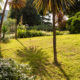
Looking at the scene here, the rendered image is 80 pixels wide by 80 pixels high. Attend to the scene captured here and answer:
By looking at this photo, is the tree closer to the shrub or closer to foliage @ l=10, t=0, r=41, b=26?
foliage @ l=10, t=0, r=41, b=26

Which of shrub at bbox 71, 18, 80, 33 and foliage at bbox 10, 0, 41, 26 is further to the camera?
foliage at bbox 10, 0, 41, 26

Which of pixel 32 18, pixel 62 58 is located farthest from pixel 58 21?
pixel 62 58

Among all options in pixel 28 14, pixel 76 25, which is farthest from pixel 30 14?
pixel 76 25

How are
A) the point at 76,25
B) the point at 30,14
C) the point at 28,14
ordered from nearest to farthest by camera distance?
the point at 76,25 → the point at 28,14 → the point at 30,14

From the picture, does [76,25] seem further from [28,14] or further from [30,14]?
[30,14]

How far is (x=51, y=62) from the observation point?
6082 millimetres

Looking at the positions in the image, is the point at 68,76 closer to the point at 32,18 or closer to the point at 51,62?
the point at 51,62

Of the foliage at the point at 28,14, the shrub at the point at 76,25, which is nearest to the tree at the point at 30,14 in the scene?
the foliage at the point at 28,14

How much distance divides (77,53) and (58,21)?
14.8 m

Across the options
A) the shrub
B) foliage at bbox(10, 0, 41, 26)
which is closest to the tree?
foliage at bbox(10, 0, 41, 26)

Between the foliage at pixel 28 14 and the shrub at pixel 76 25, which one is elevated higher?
the foliage at pixel 28 14

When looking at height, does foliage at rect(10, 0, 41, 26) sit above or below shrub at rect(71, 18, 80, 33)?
above

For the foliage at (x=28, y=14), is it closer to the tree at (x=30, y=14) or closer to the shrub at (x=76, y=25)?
the tree at (x=30, y=14)

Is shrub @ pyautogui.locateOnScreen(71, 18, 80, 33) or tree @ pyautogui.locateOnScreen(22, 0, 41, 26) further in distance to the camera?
tree @ pyautogui.locateOnScreen(22, 0, 41, 26)
